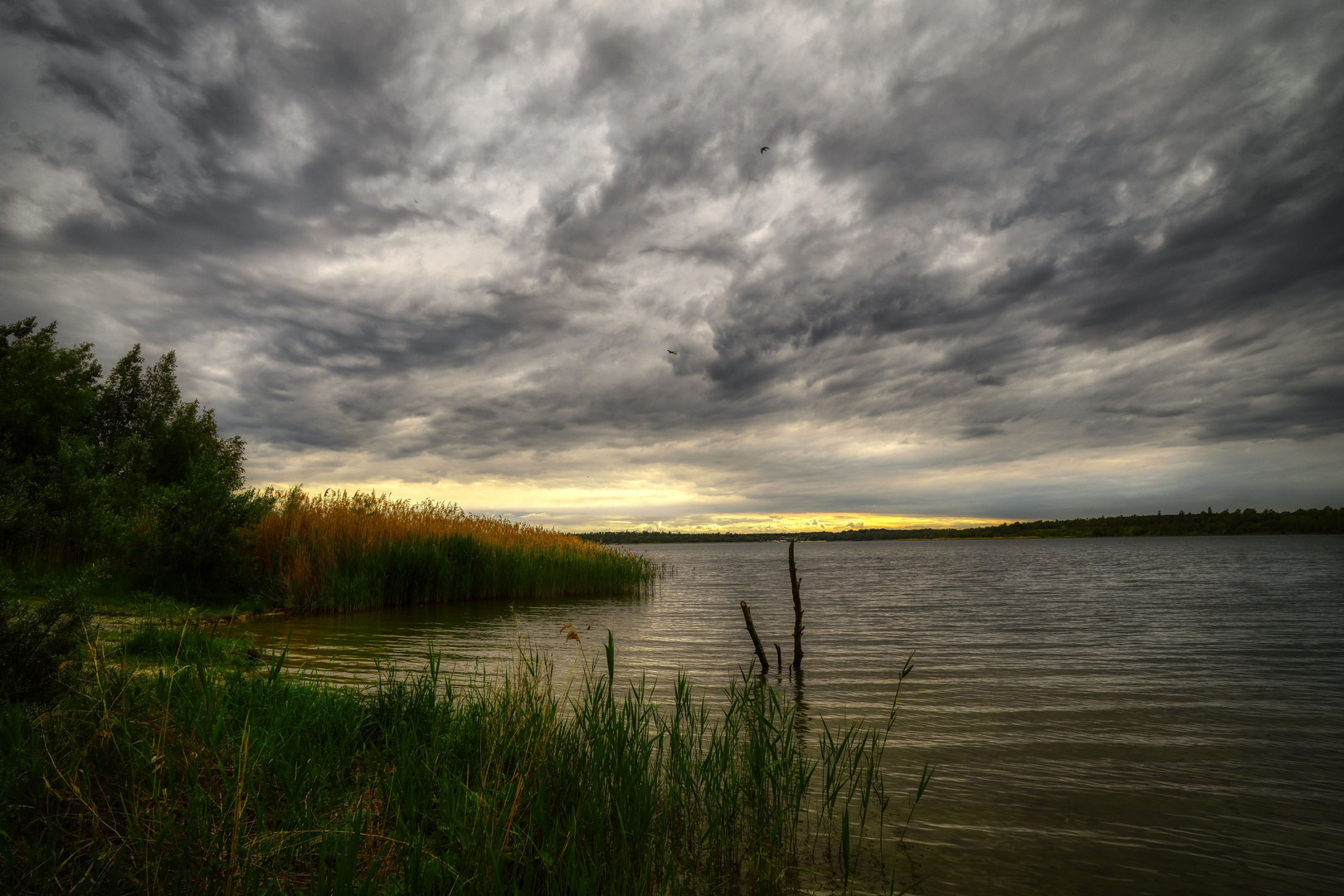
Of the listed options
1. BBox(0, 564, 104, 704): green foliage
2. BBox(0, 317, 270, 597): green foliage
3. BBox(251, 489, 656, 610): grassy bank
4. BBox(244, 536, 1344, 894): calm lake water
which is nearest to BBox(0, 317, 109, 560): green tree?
BBox(0, 317, 270, 597): green foliage

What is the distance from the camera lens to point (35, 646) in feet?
14.2

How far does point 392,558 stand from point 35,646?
1524cm

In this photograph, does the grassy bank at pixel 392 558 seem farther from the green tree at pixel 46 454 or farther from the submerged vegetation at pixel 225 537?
the green tree at pixel 46 454

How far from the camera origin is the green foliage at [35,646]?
418cm

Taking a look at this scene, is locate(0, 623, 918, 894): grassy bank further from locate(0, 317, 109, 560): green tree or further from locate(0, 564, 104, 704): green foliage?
locate(0, 317, 109, 560): green tree

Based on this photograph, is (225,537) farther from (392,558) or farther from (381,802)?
(381,802)

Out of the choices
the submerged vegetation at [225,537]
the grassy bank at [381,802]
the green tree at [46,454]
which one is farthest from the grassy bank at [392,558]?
the grassy bank at [381,802]

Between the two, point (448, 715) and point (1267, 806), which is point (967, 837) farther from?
point (448, 715)

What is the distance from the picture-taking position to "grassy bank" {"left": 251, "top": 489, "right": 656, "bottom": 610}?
17.1 meters

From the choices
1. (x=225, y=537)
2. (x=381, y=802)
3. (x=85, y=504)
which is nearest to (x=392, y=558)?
(x=225, y=537)

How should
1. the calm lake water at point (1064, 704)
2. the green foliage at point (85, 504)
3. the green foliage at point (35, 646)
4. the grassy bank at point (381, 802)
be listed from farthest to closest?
the green foliage at point (85, 504) → the calm lake water at point (1064, 704) → the green foliage at point (35, 646) → the grassy bank at point (381, 802)

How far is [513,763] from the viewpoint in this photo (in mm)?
4434

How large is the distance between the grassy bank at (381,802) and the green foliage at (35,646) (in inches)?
9.7

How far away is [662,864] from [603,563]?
76.2 feet
